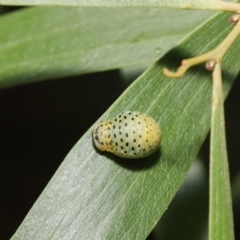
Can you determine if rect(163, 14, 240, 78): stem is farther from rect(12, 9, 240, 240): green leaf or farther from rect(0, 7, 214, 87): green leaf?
rect(0, 7, 214, 87): green leaf

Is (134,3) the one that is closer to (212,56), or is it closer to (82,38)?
(212,56)

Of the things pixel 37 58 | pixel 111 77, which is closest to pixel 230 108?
pixel 111 77

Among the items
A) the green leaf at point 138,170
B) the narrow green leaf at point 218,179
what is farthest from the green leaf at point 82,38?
the narrow green leaf at point 218,179

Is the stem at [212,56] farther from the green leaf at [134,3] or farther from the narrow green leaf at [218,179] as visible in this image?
the green leaf at [134,3]

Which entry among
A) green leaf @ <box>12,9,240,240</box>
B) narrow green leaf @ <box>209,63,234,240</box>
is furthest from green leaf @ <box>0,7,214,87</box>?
narrow green leaf @ <box>209,63,234,240</box>

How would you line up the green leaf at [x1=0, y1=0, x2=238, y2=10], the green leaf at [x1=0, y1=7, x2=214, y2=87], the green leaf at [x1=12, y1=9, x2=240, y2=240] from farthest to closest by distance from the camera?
the green leaf at [x1=0, y1=7, x2=214, y2=87] < the green leaf at [x1=12, y1=9, x2=240, y2=240] < the green leaf at [x1=0, y1=0, x2=238, y2=10]

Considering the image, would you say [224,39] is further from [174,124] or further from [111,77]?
[111,77]

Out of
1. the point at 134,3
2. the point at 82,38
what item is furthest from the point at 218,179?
the point at 82,38
